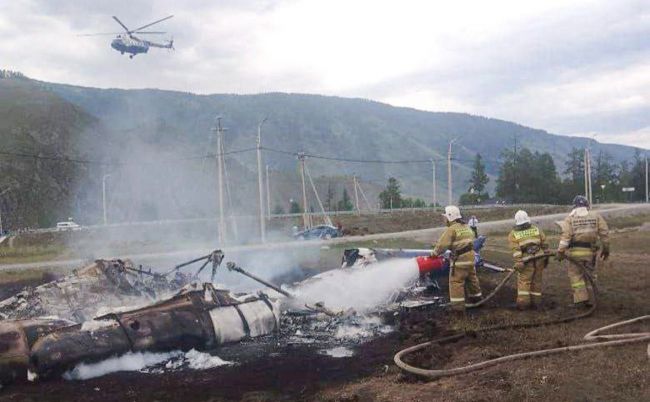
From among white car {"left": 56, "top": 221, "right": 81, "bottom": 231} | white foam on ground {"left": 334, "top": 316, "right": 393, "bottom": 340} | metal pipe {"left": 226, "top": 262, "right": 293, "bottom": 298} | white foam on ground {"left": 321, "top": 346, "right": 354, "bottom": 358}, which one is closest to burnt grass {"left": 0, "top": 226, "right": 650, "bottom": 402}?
white foam on ground {"left": 321, "top": 346, "right": 354, "bottom": 358}

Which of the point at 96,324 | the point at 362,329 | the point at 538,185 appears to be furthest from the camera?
the point at 538,185

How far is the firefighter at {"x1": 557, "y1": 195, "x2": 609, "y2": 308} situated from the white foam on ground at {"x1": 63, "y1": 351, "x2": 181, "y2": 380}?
6.91 m

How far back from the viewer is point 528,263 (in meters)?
10.6

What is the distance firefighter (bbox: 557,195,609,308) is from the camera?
10.2 m

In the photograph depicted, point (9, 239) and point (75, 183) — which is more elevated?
point (75, 183)

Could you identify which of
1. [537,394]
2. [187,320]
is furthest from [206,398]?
[537,394]

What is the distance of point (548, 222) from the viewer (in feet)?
127

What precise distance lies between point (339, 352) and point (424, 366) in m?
1.96

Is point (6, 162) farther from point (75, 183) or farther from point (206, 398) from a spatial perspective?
point (206, 398)

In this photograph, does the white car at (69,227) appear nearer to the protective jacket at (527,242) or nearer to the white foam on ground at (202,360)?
the white foam on ground at (202,360)

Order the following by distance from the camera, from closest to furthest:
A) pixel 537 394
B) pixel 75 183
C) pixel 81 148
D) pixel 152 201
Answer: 1. pixel 537 394
2. pixel 152 201
3. pixel 75 183
4. pixel 81 148

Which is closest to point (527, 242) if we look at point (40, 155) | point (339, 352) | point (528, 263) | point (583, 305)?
point (528, 263)

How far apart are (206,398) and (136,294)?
19.9 ft

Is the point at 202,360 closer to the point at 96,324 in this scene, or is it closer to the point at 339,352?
the point at 96,324
